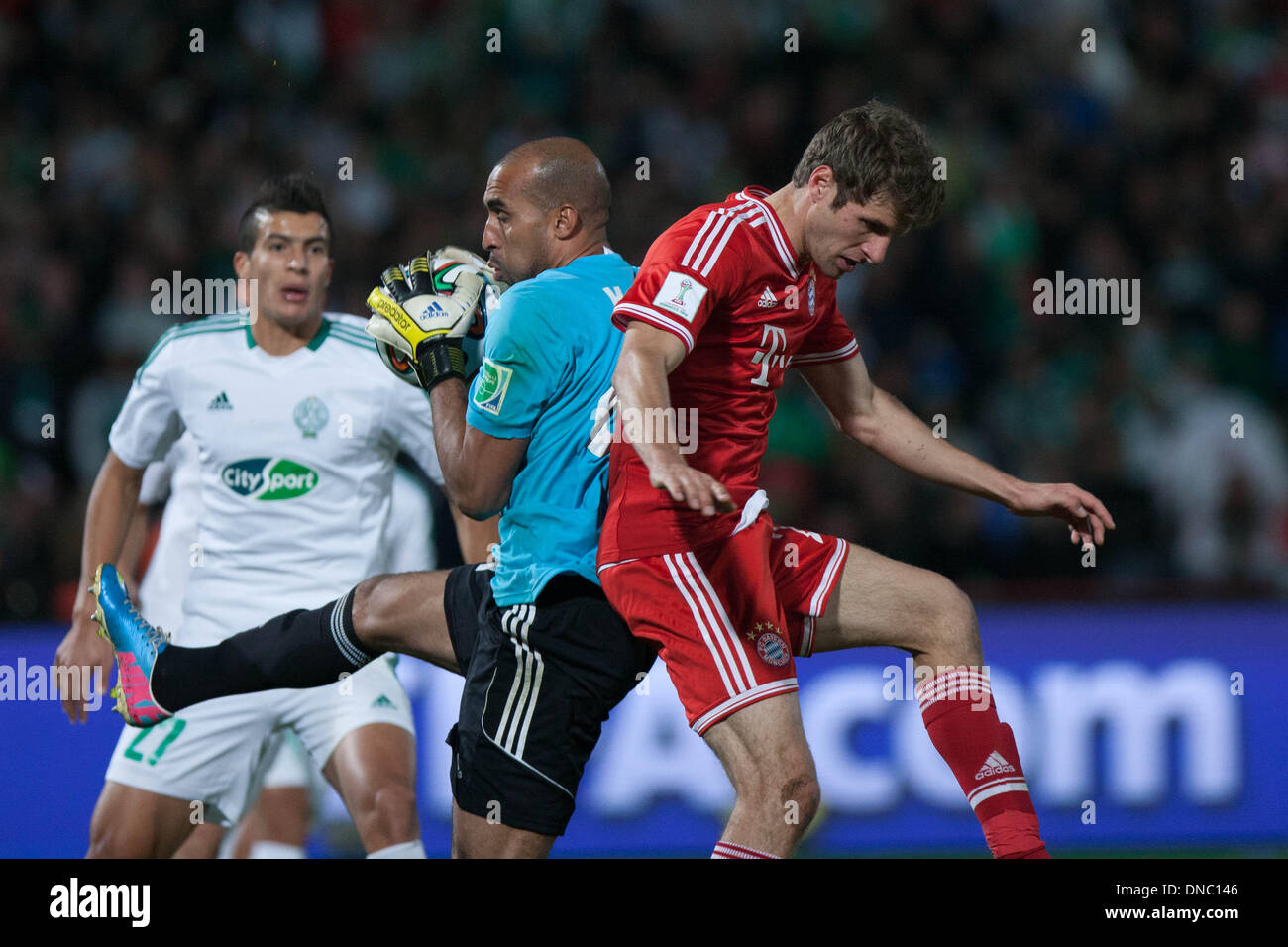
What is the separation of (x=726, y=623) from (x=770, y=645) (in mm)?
116

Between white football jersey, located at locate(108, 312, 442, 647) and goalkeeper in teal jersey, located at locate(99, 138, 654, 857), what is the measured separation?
0.81 metres

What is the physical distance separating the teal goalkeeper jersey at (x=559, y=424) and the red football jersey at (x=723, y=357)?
10cm

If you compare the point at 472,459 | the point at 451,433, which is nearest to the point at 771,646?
the point at 472,459

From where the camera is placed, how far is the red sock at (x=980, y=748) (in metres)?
3.69

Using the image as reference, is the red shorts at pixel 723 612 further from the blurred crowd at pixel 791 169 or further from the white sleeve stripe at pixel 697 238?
the blurred crowd at pixel 791 169

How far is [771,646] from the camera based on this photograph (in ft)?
11.5

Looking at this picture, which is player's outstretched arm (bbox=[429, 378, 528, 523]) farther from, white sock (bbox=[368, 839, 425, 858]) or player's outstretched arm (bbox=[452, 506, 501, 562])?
white sock (bbox=[368, 839, 425, 858])

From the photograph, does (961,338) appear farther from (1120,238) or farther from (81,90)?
(81,90)

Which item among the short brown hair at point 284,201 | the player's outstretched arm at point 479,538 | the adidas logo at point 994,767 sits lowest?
the adidas logo at point 994,767

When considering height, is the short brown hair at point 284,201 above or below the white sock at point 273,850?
above

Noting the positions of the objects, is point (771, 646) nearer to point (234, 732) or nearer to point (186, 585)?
point (234, 732)

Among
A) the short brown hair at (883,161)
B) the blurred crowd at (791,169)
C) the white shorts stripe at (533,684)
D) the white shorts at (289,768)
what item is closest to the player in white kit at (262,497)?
the white shorts at (289,768)

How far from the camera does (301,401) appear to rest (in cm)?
476

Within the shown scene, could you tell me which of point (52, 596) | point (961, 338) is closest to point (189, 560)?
point (52, 596)
